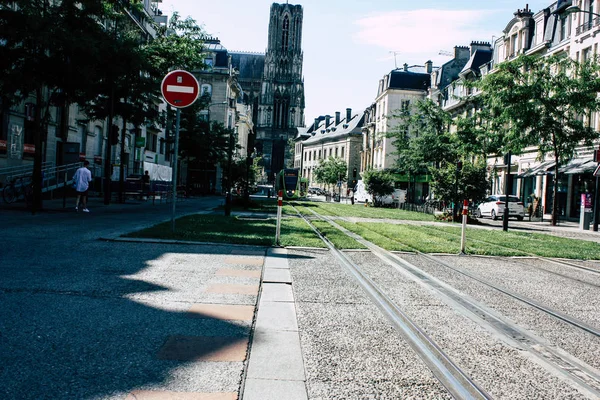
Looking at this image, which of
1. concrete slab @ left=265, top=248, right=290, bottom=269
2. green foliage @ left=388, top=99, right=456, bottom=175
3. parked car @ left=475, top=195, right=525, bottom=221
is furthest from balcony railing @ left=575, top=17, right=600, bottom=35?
concrete slab @ left=265, top=248, right=290, bottom=269

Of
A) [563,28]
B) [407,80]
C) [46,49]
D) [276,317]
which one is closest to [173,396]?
[276,317]

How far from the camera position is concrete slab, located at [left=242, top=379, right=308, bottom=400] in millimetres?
2777

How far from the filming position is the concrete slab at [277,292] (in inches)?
205

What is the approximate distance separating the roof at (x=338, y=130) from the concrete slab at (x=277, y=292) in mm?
82269

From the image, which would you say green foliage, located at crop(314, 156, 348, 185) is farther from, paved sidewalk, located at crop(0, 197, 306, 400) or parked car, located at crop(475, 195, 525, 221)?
paved sidewalk, located at crop(0, 197, 306, 400)

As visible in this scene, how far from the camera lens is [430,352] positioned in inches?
148

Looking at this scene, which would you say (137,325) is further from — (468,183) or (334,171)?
(334,171)

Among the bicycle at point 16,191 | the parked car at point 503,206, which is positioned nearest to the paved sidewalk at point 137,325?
the bicycle at point 16,191

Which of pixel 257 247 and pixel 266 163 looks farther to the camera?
pixel 266 163

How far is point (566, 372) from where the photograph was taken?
3447mm

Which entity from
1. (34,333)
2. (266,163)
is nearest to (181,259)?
(34,333)

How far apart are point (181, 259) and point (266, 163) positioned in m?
133

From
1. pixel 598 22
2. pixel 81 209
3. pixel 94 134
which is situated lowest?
pixel 81 209

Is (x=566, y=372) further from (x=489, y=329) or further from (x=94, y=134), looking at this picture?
(x=94, y=134)
